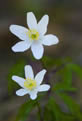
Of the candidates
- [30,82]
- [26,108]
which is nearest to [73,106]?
[26,108]

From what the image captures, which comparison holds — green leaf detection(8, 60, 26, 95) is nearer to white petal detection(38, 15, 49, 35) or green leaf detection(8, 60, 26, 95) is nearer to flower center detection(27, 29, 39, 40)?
flower center detection(27, 29, 39, 40)

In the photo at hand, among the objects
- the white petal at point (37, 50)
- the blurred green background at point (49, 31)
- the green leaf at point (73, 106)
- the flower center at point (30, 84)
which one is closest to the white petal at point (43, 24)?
the white petal at point (37, 50)

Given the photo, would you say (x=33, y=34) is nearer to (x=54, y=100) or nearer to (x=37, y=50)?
(x=37, y=50)

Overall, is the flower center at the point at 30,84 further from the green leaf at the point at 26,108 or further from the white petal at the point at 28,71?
the green leaf at the point at 26,108

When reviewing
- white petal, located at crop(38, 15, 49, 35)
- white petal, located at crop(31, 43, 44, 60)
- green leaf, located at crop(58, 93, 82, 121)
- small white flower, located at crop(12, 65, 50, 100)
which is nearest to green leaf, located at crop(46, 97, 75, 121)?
green leaf, located at crop(58, 93, 82, 121)

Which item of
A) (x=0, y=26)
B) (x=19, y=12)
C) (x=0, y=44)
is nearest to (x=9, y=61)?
(x=0, y=44)

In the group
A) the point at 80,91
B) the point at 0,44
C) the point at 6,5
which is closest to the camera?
the point at 80,91

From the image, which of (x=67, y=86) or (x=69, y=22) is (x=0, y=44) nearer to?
(x=69, y=22)

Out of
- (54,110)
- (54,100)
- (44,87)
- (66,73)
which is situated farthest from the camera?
(66,73)
